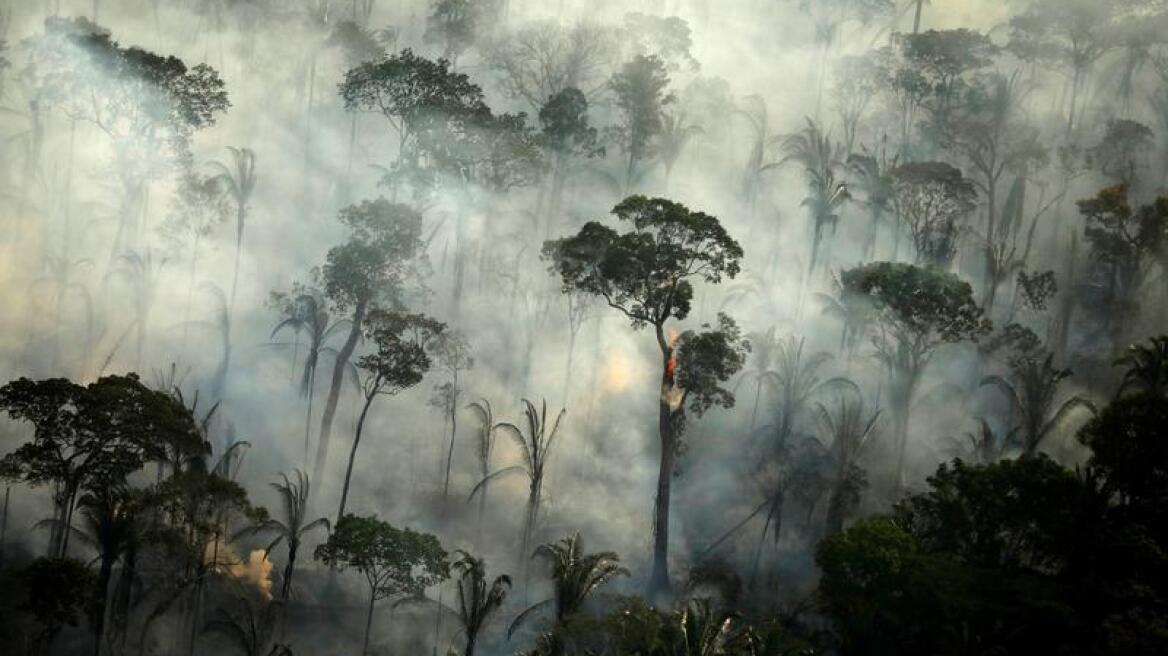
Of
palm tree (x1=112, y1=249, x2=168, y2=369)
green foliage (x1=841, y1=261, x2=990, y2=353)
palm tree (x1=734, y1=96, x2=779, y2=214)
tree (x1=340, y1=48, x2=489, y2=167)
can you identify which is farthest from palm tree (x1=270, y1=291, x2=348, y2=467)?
palm tree (x1=734, y1=96, x2=779, y2=214)

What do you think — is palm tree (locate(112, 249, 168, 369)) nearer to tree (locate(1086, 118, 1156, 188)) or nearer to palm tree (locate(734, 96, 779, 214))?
palm tree (locate(734, 96, 779, 214))

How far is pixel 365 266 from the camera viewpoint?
59375 millimetres

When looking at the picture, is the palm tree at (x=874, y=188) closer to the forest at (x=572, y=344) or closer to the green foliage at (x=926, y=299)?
the forest at (x=572, y=344)

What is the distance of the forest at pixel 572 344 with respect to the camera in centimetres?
4031

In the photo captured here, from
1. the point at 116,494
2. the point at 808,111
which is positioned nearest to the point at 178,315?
the point at 116,494

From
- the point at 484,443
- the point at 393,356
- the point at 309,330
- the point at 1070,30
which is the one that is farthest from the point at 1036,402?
the point at 1070,30

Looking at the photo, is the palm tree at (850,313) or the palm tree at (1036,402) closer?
the palm tree at (1036,402)

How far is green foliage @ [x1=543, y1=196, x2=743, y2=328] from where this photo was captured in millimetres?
49750

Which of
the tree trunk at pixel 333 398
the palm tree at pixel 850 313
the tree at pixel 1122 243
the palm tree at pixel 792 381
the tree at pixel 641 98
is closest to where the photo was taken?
the tree trunk at pixel 333 398

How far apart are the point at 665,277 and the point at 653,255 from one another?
4.27 ft

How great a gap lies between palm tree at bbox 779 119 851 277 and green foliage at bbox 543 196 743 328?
22.1 meters

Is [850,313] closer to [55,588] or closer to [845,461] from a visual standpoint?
[845,461]

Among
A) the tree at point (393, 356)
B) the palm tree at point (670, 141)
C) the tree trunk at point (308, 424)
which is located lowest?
the tree trunk at point (308, 424)

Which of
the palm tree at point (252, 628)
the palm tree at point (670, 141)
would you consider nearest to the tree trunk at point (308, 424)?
the palm tree at point (252, 628)
